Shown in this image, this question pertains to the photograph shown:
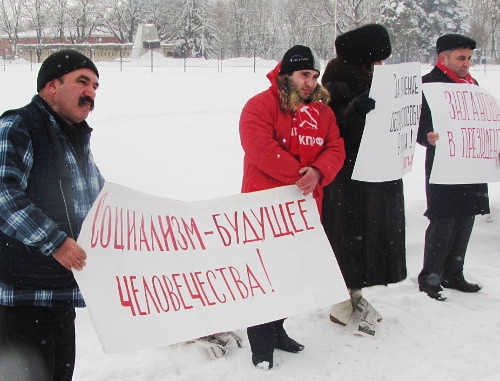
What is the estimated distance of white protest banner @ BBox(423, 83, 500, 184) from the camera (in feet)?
12.8

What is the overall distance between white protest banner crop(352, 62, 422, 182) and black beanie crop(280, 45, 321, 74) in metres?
0.47

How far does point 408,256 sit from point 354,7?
1638 inches

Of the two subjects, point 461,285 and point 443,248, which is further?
point 461,285

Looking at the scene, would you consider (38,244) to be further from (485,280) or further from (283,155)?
(485,280)

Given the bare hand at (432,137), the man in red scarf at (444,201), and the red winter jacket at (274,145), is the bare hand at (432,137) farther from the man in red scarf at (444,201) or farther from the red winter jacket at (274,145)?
the red winter jacket at (274,145)

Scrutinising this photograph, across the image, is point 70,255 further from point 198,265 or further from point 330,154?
point 330,154

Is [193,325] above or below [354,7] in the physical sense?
below

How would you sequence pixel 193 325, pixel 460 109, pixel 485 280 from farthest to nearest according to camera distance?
pixel 485 280 → pixel 460 109 → pixel 193 325

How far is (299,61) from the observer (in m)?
2.83

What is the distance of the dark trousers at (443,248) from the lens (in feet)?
13.3

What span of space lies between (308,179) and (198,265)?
2.45 feet

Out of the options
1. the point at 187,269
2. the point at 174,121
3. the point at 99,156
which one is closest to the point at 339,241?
the point at 187,269

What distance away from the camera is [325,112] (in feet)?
9.84

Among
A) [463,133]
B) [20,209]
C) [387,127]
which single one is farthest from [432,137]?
[20,209]
